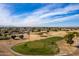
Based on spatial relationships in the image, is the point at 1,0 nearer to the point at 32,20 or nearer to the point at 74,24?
the point at 32,20

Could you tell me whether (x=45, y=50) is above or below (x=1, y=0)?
below

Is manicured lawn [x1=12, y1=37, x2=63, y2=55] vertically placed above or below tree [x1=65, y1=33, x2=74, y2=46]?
below

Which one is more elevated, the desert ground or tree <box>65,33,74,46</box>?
tree <box>65,33,74,46</box>

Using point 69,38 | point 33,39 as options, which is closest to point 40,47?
point 33,39

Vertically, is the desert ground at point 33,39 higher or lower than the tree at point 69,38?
lower

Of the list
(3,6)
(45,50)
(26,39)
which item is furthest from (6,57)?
(3,6)

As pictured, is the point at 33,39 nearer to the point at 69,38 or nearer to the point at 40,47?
the point at 40,47

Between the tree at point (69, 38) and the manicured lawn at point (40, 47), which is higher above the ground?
the tree at point (69, 38)

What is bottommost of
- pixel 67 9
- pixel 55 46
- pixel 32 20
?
pixel 55 46
